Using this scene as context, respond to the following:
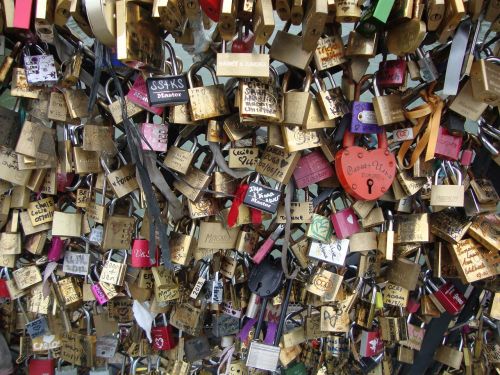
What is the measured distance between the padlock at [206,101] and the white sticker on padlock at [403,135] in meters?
0.50

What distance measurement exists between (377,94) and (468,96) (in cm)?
26

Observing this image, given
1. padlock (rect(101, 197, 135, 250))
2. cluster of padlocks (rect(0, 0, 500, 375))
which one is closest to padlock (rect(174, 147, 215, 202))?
cluster of padlocks (rect(0, 0, 500, 375))

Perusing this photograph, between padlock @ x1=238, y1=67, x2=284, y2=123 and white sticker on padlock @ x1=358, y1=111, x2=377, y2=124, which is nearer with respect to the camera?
padlock @ x1=238, y1=67, x2=284, y2=123

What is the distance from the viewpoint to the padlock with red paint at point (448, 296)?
1.73m

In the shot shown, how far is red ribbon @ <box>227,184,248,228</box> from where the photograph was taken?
1433 mm

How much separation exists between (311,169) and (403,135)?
28cm

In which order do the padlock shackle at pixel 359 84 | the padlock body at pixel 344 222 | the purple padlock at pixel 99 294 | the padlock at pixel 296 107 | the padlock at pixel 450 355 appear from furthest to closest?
the padlock at pixel 450 355 → the purple padlock at pixel 99 294 → the padlock body at pixel 344 222 → the padlock shackle at pixel 359 84 → the padlock at pixel 296 107

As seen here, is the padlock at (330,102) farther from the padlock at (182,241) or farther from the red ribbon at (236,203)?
the padlock at (182,241)

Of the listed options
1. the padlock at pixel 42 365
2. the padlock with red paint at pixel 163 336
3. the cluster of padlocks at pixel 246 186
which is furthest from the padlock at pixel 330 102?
the padlock at pixel 42 365

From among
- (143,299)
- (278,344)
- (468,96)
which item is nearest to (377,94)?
(468,96)

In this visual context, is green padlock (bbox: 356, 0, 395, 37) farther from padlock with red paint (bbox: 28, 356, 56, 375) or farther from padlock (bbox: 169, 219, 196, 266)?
padlock with red paint (bbox: 28, 356, 56, 375)

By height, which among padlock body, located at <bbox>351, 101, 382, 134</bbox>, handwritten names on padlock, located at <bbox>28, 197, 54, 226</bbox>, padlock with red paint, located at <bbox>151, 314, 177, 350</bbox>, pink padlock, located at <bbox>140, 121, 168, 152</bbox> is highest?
padlock body, located at <bbox>351, 101, 382, 134</bbox>

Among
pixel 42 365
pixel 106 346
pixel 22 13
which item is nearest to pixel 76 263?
pixel 106 346

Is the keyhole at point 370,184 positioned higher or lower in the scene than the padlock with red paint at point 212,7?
lower
